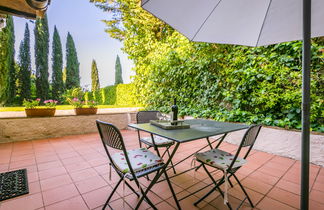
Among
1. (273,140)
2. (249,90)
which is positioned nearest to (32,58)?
(249,90)

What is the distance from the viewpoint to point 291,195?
6.09 feet

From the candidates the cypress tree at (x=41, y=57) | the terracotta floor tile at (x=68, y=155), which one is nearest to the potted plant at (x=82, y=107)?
the terracotta floor tile at (x=68, y=155)

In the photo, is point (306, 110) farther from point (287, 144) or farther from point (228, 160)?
point (287, 144)

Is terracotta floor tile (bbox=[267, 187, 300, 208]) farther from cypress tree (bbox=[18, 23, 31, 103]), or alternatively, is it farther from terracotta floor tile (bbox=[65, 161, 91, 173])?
cypress tree (bbox=[18, 23, 31, 103])

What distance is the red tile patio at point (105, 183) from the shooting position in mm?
1716

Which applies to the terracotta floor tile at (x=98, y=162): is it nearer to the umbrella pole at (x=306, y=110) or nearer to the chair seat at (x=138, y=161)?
the chair seat at (x=138, y=161)

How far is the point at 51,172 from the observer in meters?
2.41

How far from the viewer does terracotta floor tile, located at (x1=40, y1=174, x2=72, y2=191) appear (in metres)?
2.04

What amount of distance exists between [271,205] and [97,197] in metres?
1.83

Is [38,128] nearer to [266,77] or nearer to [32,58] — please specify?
[266,77]

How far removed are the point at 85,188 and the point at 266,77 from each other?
3.56 meters

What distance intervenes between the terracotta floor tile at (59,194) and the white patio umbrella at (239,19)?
2.14 meters

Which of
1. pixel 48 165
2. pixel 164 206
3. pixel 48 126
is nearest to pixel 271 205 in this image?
pixel 164 206

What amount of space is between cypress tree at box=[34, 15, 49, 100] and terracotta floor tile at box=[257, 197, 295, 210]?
1100 cm
